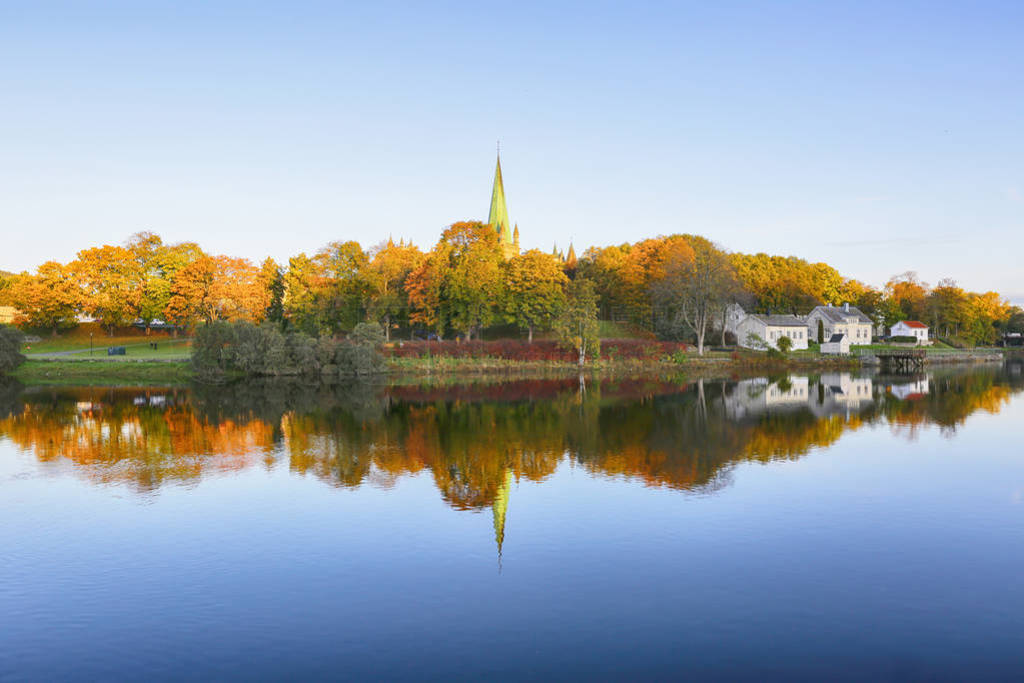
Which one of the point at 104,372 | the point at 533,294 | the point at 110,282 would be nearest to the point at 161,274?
the point at 110,282

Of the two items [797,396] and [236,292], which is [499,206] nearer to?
[236,292]

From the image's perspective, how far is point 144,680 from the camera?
865 cm

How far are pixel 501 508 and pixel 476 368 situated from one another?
43.3 metres

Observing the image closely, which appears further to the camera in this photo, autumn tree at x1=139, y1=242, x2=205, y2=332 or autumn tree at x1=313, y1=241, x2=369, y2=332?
autumn tree at x1=139, y1=242, x2=205, y2=332

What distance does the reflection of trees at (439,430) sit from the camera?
20391 mm

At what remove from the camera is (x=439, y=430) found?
27.7 meters

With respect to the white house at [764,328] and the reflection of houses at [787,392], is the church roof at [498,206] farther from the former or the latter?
the reflection of houses at [787,392]

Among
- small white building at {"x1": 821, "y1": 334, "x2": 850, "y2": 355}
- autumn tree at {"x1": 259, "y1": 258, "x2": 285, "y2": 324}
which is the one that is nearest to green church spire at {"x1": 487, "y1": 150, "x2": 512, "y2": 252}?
autumn tree at {"x1": 259, "y1": 258, "x2": 285, "y2": 324}

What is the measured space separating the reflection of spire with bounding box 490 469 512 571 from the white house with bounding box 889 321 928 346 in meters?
96.5

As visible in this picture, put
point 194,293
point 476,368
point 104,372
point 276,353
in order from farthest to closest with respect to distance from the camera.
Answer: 1. point 194,293
2. point 476,368
3. point 104,372
4. point 276,353

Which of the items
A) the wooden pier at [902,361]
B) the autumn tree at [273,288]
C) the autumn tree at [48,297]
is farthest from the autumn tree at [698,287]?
the autumn tree at [48,297]

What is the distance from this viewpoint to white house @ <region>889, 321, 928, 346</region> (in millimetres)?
98000

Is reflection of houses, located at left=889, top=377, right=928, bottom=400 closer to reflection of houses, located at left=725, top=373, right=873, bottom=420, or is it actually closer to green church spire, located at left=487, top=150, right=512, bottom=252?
reflection of houses, located at left=725, top=373, right=873, bottom=420

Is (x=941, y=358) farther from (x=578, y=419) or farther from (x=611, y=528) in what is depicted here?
(x=611, y=528)
